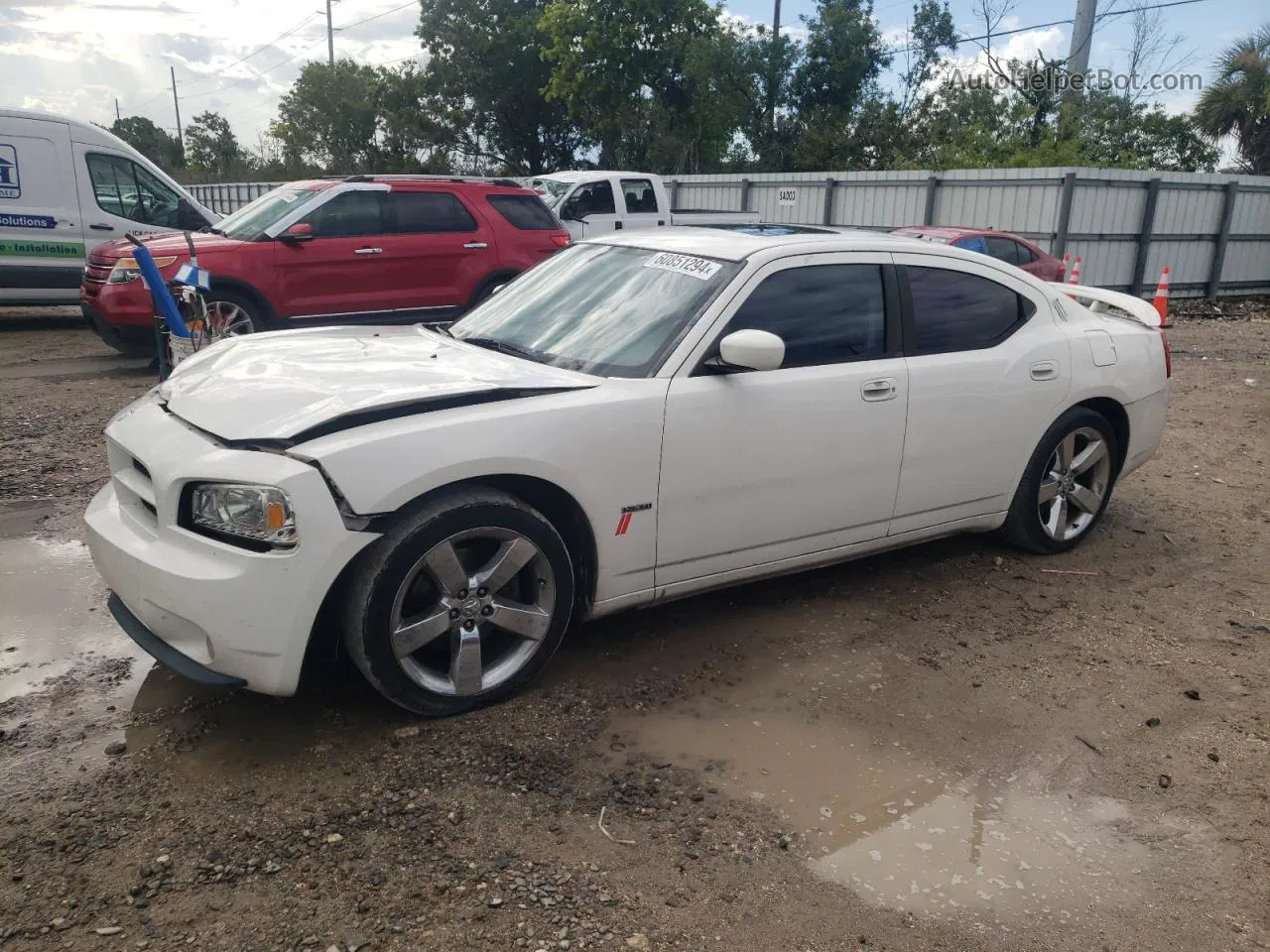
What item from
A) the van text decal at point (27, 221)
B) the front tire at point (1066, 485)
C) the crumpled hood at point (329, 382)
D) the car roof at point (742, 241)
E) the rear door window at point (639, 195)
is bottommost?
the front tire at point (1066, 485)

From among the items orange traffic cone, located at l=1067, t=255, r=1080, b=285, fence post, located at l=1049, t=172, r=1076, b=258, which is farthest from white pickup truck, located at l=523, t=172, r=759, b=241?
fence post, located at l=1049, t=172, r=1076, b=258

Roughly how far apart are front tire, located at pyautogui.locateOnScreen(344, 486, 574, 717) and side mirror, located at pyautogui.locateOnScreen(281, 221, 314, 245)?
22.3ft

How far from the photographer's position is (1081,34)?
27.5 m

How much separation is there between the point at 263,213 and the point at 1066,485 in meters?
7.79

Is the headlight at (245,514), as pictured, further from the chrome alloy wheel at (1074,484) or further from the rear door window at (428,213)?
the rear door window at (428,213)

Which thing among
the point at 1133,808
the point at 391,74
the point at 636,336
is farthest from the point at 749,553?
the point at 391,74

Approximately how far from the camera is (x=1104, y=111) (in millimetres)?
28734

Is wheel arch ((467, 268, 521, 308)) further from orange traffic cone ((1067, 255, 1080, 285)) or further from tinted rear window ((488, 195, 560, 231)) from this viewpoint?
orange traffic cone ((1067, 255, 1080, 285))

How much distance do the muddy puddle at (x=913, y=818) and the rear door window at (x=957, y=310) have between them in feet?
6.05

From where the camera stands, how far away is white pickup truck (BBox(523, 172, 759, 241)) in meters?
14.9

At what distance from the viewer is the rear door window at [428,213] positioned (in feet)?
32.0

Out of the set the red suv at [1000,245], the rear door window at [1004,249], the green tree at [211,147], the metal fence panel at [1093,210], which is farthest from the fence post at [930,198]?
the green tree at [211,147]

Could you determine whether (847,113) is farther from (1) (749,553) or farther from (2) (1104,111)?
(1) (749,553)

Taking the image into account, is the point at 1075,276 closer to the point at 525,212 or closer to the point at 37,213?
the point at 525,212
